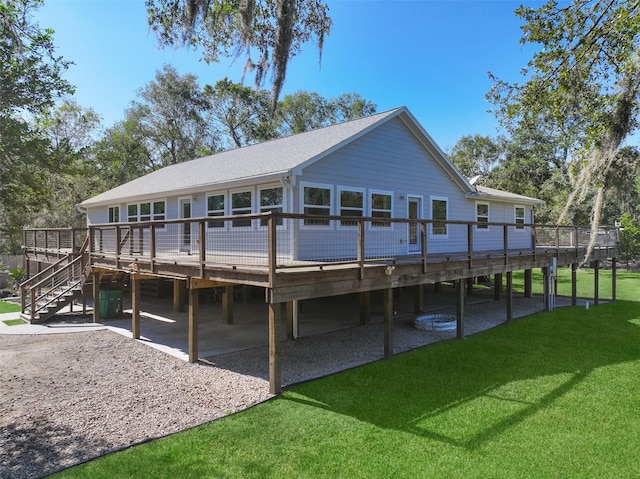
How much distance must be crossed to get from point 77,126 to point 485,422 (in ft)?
111

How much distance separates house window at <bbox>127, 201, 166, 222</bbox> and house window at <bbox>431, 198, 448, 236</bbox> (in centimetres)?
920

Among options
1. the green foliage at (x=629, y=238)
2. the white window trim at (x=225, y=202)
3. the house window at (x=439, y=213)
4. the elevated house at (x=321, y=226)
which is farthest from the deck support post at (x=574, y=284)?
the green foliage at (x=629, y=238)

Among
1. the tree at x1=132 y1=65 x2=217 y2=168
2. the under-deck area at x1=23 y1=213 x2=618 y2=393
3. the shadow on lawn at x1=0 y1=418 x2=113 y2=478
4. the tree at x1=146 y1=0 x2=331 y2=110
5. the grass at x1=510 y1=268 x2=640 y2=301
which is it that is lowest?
the grass at x1=510 y1=268 x2=640 y2=301

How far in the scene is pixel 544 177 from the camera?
33.7 meters

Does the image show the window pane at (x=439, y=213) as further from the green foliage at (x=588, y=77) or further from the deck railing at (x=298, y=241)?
the green foliage at (x=588, y=77)

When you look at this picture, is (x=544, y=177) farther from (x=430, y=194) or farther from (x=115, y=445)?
(x=115, y=445)

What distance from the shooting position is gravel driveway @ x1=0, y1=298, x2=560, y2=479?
195 inches

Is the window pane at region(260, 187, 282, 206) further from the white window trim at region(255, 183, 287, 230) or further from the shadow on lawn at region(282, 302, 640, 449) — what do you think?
the shadow on lawn at region(282, 302, 640, 449)

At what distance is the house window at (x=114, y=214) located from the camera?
17239mm

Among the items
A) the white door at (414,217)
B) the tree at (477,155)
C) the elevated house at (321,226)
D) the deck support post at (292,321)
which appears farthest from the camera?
the tree at (477,155)

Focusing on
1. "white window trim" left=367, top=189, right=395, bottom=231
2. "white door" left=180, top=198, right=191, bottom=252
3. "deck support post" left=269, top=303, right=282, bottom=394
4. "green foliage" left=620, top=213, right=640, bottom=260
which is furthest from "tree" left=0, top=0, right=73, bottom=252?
"green foliage" left=620, top=213, right=640, bottom=260

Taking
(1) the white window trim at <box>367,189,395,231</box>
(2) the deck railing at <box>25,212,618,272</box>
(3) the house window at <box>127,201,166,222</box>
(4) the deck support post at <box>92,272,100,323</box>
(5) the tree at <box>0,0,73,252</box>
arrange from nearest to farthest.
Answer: (2) the deck railing at <box>25,212,618,272</box>
(5) the tree at <box>0,0,73,252</box>
(1) the white window trim at <box>367,189,395,231</box>
(4) the deck support post at <box>92,272,100,323</box>
(3) the house window at <box>127,201,166,222</box>

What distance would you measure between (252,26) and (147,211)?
974 cm

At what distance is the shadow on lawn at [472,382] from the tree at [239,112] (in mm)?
28246
